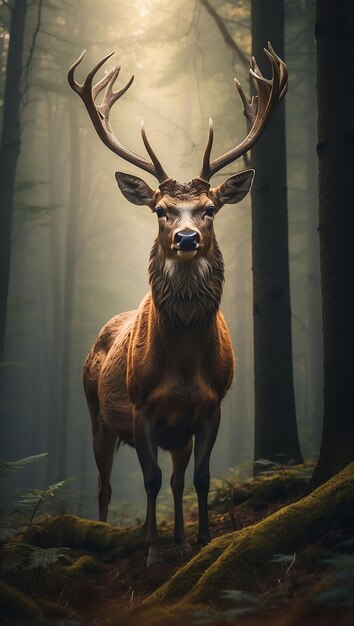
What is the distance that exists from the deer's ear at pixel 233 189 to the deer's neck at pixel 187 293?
2.58ft

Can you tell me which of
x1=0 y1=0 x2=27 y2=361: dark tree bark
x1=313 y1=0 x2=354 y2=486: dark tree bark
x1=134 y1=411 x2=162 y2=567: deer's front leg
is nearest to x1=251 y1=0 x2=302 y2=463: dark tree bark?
x1=134 y1=411 x2=162 y2=567: deer's front leg

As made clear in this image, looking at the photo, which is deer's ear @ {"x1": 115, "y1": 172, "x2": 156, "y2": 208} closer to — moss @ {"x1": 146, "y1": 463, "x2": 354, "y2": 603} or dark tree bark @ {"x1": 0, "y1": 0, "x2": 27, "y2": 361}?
moss @ {"x1": 146, "y1": 463, "x2": 354, "y2": 603}

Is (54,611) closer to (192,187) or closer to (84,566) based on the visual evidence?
(84,566)

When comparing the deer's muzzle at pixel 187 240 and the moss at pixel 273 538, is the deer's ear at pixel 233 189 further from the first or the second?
the moss at pixel 273 538

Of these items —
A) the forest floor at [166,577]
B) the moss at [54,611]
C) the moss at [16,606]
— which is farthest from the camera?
the moss at [54,611]

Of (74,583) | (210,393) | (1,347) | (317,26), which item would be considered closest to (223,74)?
(1,347)

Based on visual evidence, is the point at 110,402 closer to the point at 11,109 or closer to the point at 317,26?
the point at 317,26

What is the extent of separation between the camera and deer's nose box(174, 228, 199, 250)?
16.6ft

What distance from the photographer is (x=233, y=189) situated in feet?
20.2

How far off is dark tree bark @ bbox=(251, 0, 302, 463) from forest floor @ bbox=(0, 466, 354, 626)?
0.71 m

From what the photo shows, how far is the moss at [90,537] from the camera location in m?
6.01

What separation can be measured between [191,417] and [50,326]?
32.3 meters

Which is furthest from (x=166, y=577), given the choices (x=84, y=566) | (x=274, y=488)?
(x=274, y=488)

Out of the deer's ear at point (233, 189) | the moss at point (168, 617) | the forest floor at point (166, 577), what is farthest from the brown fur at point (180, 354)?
the moss at point (168, 617)
